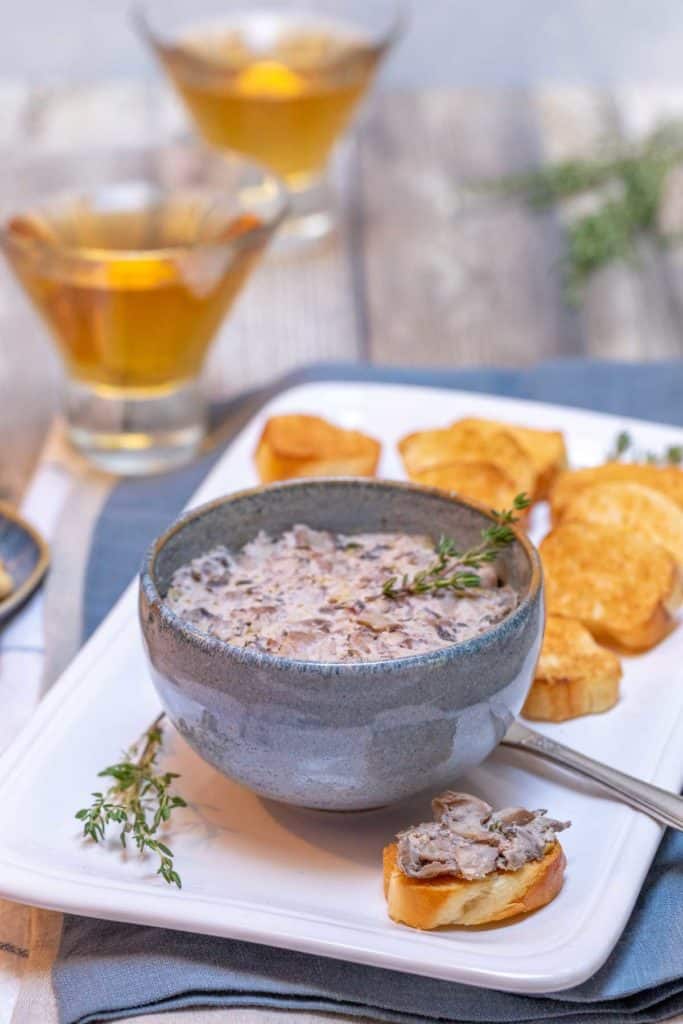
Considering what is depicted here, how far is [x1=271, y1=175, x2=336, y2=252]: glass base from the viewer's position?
362cm

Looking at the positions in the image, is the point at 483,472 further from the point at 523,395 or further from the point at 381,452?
the point at 523,395

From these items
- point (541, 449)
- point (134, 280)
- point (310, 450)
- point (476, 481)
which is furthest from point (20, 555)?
point (541, 449)

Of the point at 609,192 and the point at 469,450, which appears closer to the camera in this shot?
the point at 469,450

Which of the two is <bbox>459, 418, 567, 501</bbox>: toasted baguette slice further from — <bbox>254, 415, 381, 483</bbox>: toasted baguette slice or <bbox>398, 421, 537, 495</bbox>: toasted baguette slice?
<bbox>254, 415, 381, 483</bbox>: toasted baguette slice

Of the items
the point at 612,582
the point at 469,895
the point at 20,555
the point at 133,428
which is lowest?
the point at 133,428

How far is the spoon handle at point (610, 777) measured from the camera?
5.07 ft

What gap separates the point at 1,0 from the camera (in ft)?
16.1

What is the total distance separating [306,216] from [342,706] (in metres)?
2.40

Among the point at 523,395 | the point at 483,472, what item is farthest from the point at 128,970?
the point at 523,395

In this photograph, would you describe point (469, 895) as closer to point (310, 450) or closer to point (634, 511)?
point (634, 511)

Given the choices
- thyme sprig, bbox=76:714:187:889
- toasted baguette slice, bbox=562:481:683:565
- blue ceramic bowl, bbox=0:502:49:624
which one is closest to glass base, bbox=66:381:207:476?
blue ceramic bowl, bbox=0:502:49:624

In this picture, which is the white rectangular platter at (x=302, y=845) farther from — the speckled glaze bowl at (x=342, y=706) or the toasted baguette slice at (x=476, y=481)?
the toasted baguette slice at (x=476, y=481)

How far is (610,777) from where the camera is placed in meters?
1.60

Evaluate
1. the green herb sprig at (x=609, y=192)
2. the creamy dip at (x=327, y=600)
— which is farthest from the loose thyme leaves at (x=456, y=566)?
the green herb sprig at (x=609, y=192)
